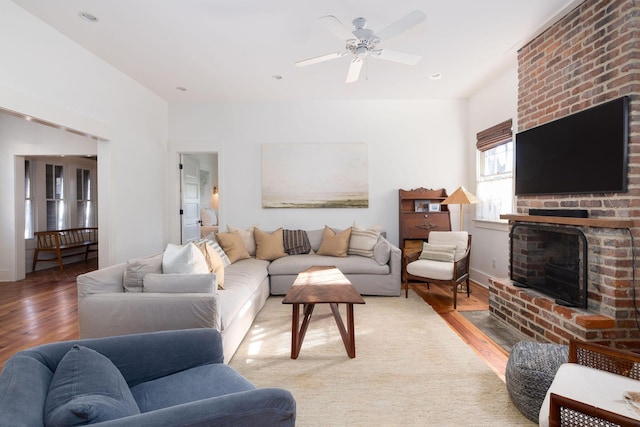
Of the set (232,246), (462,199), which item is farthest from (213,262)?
(462,199)

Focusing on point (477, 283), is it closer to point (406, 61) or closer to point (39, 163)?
point (406, 61)

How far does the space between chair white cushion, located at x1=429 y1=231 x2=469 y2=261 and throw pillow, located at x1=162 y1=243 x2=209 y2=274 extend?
3050mm

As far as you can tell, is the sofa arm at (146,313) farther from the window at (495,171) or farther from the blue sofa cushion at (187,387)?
the window at (495,171)

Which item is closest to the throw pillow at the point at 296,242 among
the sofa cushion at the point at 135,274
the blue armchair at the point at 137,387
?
the sofa cushion at the point at 135,274

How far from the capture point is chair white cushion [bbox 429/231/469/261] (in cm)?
411

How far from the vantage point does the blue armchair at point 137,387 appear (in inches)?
34.2

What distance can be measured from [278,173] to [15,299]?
12.4 ft

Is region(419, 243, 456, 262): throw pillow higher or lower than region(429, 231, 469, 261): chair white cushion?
lower

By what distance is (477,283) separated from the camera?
471cm

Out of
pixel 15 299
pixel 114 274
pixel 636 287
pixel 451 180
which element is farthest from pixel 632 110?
pixel 15 299

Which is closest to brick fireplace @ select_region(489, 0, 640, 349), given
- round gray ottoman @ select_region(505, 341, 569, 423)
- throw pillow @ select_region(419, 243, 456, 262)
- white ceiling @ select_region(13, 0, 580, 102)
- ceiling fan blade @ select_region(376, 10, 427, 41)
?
white ceiling @ select_region(13, 0, 580, 102)

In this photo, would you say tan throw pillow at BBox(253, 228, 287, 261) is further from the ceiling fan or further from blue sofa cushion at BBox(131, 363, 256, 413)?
blue sofa cushion at BBox(131, 363, 256, 413)

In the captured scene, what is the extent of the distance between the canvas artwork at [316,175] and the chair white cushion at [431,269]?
1.43 m

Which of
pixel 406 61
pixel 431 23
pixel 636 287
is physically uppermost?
pixel 431 23
